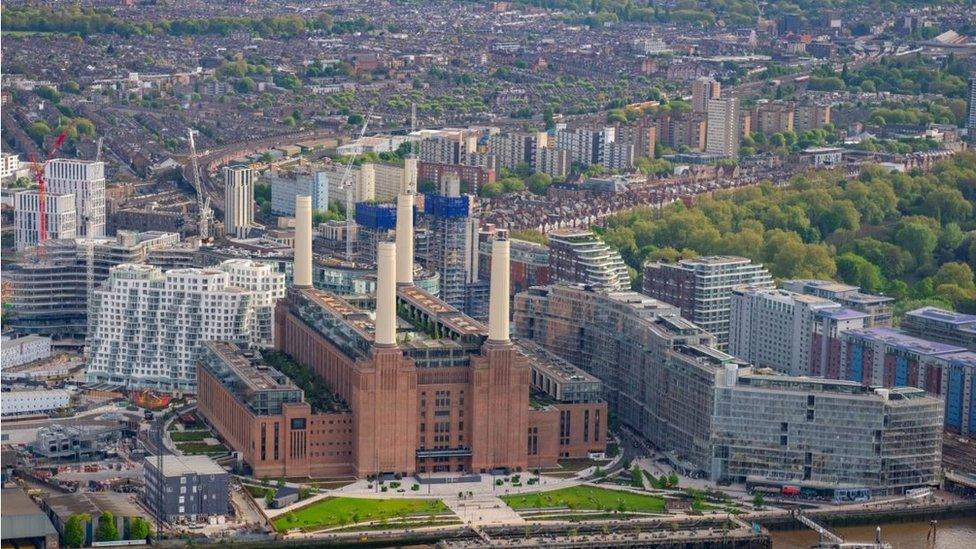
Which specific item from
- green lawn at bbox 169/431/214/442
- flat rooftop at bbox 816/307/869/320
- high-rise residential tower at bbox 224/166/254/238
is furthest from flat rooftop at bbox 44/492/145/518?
high-rise residential tower at bbox 224/166/254/238

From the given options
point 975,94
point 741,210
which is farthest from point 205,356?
point 975,94

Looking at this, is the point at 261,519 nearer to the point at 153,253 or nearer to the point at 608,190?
the point at 153,253

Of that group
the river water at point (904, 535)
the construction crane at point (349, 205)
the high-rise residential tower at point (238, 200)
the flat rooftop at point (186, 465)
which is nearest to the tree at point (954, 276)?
the construction crane at point (349, 205)

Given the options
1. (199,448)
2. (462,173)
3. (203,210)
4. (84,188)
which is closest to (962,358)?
(199,448)

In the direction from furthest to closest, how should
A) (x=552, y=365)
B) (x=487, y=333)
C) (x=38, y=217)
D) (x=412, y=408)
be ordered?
(x=38, y=217) → (x=552, y=365) → (x=487, y=333) → (x=412, y=408)

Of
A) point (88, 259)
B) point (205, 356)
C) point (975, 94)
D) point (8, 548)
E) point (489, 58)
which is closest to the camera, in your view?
point (8, 548)

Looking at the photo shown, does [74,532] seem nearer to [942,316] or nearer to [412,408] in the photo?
[412,408]

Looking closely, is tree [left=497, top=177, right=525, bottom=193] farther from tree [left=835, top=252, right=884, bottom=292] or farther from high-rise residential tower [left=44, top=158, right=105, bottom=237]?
tree [left=835, top=252, right=884, bottom=292]
